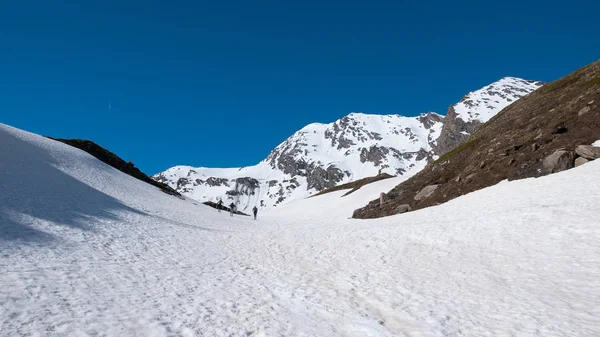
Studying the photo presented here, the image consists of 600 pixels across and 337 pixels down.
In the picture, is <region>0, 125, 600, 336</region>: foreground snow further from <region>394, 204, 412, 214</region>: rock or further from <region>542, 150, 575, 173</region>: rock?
<region>394, 204, 412, 214</region>: rock

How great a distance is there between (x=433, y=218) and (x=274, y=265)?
48.4 feet

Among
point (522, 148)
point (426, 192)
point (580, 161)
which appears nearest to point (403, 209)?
point (426, 192)

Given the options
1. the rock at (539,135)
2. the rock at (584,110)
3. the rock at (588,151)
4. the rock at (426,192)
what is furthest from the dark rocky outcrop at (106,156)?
the rock at (584,110)

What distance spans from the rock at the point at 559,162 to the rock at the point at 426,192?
10.8 m

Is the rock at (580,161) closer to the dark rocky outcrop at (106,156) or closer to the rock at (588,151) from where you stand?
the rock at (588,151)

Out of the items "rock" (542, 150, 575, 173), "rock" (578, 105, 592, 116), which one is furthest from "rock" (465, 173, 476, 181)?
"rock" (578, 105, 592, 116)

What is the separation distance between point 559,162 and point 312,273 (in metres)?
23.8

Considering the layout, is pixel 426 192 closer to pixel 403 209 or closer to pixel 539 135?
pixel 403 209

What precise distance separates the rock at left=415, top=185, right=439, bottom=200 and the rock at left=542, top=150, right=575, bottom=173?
1080cm

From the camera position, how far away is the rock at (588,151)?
25922mm

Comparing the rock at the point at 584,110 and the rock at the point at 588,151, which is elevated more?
the rock at the point at 584,110

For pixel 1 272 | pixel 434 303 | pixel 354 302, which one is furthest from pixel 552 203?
pixel 1 272

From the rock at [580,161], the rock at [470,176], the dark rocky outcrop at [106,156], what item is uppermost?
the dark rocky outcrop at [106,156]

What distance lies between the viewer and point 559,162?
26656 mm
